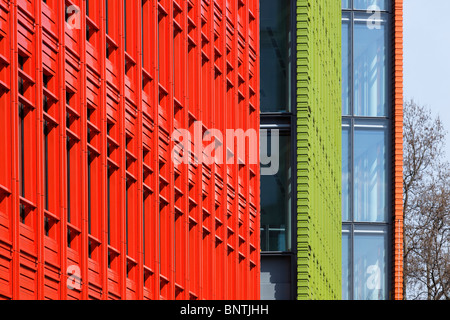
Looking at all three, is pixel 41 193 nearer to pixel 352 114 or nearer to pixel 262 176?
pixel 262 176

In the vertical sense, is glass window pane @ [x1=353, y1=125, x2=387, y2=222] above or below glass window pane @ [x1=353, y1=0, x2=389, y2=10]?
below

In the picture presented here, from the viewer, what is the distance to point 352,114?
251 ft

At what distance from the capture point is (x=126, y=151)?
133ft

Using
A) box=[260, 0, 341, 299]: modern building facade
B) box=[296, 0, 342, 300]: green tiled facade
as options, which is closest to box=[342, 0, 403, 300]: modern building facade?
box=[296, 0, 342, 300]: green tiled facade

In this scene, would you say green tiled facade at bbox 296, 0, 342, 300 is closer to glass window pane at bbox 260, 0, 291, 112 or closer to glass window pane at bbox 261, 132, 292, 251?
glass window pane at bbox 261, 132, 292, 251

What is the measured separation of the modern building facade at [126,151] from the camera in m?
31.7

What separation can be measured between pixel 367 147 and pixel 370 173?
58.4 inches

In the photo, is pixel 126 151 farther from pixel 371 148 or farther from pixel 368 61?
pixel 368 61

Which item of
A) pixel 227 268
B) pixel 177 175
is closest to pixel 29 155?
pixel 177 175

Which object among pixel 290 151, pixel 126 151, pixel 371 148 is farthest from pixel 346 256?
pixel 126 151

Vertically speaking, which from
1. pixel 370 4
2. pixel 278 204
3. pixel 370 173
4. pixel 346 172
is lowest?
pixel 278 204

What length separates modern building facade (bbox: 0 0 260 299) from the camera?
104 ft

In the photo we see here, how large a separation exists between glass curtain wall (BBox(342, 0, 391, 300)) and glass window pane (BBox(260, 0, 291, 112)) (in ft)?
49.7

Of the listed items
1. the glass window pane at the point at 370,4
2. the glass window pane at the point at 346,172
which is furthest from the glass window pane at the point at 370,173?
the glass window pane at the point at 370,4
